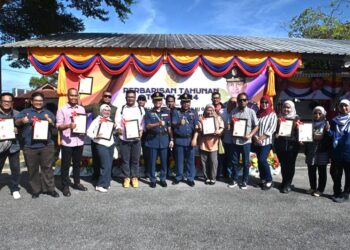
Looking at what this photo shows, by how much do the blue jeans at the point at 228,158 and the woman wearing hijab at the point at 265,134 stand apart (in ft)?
1.63

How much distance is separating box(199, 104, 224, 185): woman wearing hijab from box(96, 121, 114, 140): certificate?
179 cm

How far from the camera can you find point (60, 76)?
7.20 meters

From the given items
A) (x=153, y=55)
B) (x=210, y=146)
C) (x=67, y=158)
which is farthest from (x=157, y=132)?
(x=153, y=55)

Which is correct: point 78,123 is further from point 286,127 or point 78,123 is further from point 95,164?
point 286,127

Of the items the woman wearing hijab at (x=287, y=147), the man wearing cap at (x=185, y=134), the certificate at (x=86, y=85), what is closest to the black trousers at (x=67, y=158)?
the man wearing cap at (x=185, y=134)

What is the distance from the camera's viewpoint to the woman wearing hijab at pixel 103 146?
570cm

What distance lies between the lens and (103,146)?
19.0ft

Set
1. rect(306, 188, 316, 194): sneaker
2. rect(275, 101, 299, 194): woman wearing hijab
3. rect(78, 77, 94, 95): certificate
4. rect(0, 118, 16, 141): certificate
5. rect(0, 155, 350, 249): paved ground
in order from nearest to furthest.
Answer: rect(0, 155, 350, 249): paved ground → rect(0, 118, 16, 141): certificate → rect(275, 101, 299, 194): woman wearing hijab → rect(306, 188, 316, 194): sneaker → rect(78, 77, 94, 95): certificate

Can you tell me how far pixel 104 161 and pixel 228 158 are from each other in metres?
2.45

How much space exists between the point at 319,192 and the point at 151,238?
11.3ft

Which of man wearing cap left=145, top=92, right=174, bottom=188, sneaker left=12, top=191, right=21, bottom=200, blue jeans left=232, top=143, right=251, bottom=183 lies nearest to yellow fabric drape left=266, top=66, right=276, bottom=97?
blue jeans left=232, top=143, right=251, bottom=183

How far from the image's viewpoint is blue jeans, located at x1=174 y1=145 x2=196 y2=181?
622 cm

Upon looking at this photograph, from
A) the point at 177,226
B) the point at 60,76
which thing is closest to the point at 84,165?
the point at 60,76

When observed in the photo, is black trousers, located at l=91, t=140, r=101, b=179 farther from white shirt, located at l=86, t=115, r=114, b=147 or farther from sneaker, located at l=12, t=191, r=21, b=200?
sneaker, located at l=12, t=191, r=21, b=200
